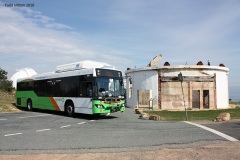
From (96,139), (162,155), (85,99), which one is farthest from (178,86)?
(162,155)

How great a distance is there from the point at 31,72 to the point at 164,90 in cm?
3786

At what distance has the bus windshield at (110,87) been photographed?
605 inches

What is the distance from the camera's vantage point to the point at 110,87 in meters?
15.9

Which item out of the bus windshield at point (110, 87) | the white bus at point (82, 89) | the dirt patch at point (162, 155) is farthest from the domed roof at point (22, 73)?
the dirt patch at point (162, 155)

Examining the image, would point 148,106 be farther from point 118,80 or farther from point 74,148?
point 74,148

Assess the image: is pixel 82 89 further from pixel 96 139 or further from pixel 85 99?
pixel 96 139

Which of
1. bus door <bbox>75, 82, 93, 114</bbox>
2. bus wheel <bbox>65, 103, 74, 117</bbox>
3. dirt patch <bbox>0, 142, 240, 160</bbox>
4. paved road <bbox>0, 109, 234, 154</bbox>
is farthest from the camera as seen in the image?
bus wheel <bbox>65, 103, 74, 117</bbox>

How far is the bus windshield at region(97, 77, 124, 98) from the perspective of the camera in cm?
1538

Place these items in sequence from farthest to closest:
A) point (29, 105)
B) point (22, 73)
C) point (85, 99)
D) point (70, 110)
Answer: point (22, 73) < point (29, 105) < point (70, 110) < point (85, 99)

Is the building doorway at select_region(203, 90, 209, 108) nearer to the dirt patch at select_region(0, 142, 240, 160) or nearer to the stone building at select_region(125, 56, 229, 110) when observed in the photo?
the stone building at select_region(125, 56, 229, 110)

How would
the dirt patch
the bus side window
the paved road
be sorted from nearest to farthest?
the dirt patch → the paved road → the bus side window

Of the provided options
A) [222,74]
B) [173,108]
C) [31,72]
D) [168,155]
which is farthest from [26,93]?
[31,72]

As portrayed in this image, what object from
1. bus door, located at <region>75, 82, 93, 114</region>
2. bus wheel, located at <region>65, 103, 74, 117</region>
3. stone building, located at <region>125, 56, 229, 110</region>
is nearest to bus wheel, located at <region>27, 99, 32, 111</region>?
bus wheel, located at <region>65, 103, 74, 117</region>

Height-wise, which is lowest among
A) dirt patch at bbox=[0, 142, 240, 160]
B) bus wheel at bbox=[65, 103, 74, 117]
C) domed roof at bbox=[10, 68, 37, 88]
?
dirt patch at bbox=[0, 142, 240, 160]
